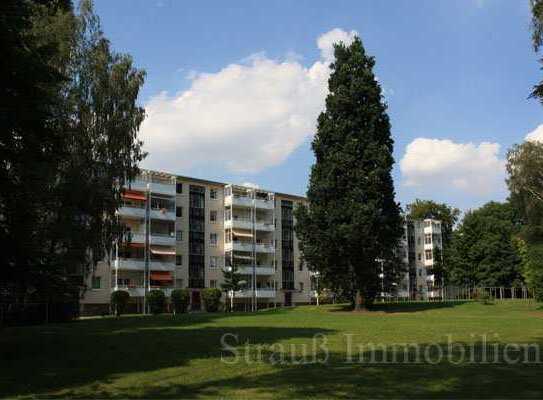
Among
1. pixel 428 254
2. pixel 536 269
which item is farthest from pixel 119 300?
pixel 428 254

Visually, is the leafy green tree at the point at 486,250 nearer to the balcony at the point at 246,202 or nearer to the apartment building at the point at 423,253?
the apartment building at the point at 423,253

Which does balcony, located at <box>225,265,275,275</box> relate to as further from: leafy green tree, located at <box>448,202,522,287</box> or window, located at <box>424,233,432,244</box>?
window, located at <box>424,233,432,244</box>

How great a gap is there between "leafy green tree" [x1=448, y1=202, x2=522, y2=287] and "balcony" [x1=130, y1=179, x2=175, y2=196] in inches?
1742

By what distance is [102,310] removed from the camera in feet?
235

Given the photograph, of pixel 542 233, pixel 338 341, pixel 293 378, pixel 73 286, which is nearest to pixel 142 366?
pixel 293 378

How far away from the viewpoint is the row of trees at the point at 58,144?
14789 mm

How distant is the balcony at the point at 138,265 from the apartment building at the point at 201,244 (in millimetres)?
116

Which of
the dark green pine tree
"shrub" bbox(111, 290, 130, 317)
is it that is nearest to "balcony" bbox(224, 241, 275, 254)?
"shrub" bbox(111, 290, 130, 317)

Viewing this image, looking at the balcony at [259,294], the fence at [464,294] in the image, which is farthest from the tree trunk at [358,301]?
the balcony at [259,294]

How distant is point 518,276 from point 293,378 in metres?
85.9

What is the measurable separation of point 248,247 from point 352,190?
140 ft

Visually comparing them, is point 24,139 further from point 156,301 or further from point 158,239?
point 158,239

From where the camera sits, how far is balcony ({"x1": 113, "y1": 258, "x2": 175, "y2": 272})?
72.6m

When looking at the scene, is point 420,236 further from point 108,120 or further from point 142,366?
point 142,366
